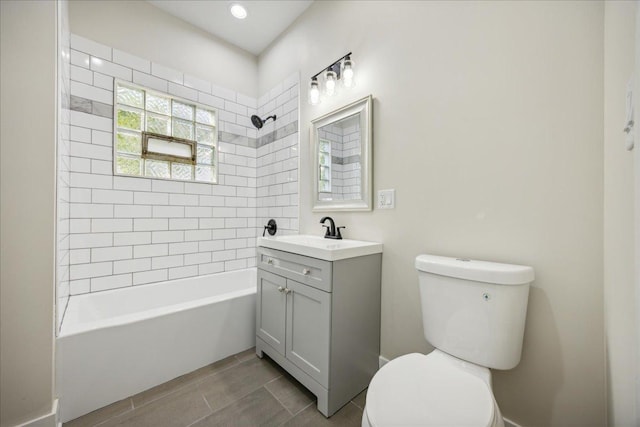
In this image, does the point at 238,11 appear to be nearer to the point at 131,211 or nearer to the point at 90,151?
the point at 90,151

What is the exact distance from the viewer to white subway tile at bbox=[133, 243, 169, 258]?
2.08 meters

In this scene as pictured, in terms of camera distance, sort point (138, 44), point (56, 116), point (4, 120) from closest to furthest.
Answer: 1. point (4, 120)
2. point (56, 116)
3. point (138, 44)

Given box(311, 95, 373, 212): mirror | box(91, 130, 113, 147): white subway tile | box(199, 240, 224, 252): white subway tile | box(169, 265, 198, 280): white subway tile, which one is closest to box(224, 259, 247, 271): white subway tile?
box(199, 240, 224, 252): white subway tile

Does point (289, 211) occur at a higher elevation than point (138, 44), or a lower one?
lower

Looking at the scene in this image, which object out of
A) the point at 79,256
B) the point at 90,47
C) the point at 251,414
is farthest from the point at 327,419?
the point at 90,47

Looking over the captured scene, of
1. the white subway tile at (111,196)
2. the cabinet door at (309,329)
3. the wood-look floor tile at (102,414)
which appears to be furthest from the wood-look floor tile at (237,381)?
the white subway tile at (111,196)

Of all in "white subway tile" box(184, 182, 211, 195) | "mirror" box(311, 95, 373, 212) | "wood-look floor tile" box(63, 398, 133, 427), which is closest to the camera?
"wood-look floor tile" box(63, 398, 133, 427)

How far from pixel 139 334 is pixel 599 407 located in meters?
2.18

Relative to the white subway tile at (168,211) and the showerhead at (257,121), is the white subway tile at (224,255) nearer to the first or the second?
the white subway tile at (168,211)

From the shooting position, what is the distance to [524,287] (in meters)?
0.99

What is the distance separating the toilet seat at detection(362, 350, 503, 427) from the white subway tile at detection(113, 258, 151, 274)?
6.75ft

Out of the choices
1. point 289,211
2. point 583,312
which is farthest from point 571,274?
point 289,211

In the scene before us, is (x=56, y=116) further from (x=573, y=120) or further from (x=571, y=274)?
(x=571, y=274)

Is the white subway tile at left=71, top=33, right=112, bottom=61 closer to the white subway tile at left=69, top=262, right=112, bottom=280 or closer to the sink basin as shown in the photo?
the white subway tile at left=69, top=262, right=112, bottom=280
